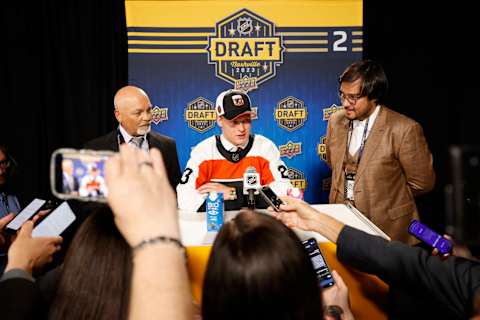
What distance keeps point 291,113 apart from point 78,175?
3653mm

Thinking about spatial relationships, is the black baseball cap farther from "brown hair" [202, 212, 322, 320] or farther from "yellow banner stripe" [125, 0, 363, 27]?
"brown hair" [202, 212, 322, 320]

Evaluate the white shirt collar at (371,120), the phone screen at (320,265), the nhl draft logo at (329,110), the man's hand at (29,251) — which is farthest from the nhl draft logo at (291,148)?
the man's hand at (29,251)

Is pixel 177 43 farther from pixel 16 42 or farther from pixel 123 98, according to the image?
pixel 16 42

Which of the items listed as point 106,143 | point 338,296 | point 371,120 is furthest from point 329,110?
point 338,296

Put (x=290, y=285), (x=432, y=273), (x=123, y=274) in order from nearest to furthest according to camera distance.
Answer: (x=290, y=285) → (x=123, y=274) → (x=432, y=273)

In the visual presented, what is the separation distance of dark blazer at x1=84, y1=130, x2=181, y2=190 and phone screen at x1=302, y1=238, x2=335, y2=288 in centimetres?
198

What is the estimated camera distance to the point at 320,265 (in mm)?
1589

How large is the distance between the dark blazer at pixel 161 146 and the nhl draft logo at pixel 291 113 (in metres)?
1.19

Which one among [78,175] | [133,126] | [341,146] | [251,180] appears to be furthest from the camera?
[133,126]

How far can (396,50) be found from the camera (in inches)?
176

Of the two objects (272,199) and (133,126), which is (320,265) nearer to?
(272,199)

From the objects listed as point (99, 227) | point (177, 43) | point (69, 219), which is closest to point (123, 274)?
point (99, 227)

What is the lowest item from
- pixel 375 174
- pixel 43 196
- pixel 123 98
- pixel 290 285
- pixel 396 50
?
pixel 43 196

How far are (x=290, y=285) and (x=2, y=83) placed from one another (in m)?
4.17
